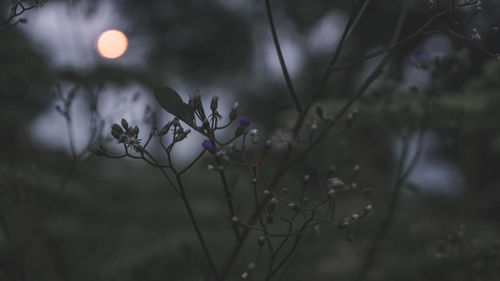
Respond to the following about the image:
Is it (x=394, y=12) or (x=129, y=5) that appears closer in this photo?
(x=394, y=12)

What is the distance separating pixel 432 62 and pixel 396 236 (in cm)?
121

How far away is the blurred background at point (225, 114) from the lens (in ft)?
6.07

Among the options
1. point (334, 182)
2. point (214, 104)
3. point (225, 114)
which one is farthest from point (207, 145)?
point (225, 114)

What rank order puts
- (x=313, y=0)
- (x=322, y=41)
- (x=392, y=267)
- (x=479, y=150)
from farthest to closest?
(x=322, y=41)
(x=313, y=0)
(x=479, y=150)
(x=392, y=267)

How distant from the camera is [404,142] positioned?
202 centimetres

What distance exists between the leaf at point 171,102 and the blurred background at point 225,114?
0.17 feet

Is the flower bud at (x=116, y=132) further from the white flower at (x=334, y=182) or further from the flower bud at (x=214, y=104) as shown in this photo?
the white flower at (x=334, y=182)

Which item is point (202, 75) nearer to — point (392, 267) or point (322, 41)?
point (322, 41)

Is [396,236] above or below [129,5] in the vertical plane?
below

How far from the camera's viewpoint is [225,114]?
5.80 m

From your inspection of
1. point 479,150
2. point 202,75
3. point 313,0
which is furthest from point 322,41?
point 479,150

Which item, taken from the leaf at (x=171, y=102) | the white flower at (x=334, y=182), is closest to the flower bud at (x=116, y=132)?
the leaf at (x=171, y=102)

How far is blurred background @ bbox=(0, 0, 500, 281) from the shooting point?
185 cm

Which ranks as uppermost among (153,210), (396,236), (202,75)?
(202,75)
